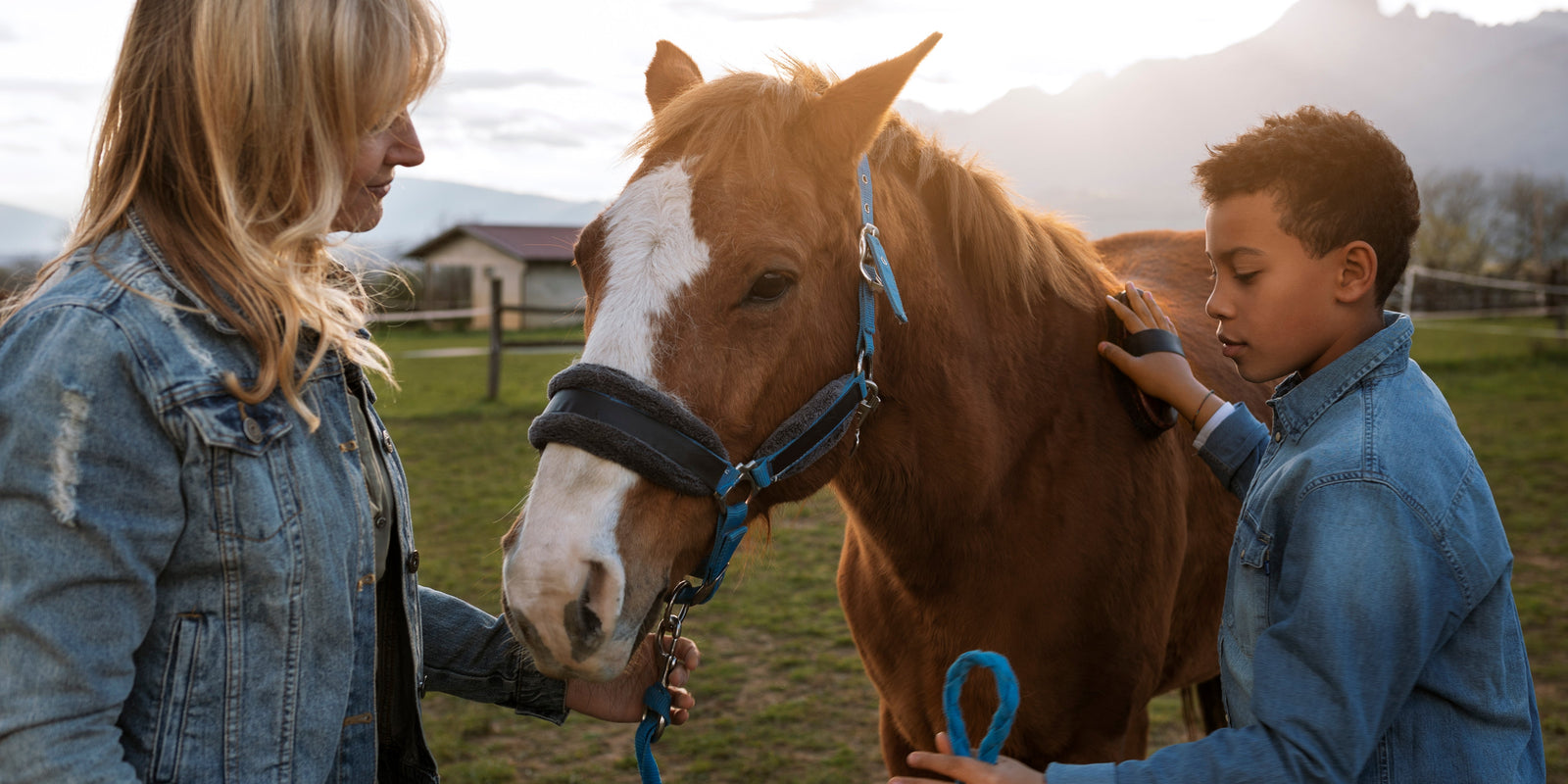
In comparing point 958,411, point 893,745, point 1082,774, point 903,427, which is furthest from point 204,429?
point 893,745

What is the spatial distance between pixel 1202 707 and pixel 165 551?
3.84 m

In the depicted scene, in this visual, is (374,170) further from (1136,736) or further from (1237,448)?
(1136,736)

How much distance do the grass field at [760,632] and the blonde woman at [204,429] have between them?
101cm

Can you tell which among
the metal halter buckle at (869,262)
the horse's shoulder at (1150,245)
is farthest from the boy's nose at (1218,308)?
the horse's shoulder at (1150,245)

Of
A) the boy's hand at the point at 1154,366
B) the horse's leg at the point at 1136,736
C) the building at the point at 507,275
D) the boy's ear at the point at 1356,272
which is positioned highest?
the boy's ear at the point at 1356,272

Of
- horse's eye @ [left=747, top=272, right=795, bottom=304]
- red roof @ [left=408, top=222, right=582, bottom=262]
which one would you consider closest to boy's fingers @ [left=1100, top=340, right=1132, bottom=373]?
horse's eye @ [left=747, top=272, right=795, bottom=304]

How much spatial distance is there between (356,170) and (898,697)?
188 cm

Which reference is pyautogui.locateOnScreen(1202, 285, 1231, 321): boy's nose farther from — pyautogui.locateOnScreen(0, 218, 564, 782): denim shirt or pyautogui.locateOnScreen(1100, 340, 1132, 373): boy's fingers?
pyautogui.locateOnScreen(0, 218, 564, 782): denim shirt

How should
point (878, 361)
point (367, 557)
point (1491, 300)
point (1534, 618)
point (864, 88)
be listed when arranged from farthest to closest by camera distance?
point (1491, 300), point (1534, 618), point (878, 361), point (864, 88), point (367, 557)

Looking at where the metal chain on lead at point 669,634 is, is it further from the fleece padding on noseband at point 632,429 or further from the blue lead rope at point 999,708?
the blue lead rope at point 999,708

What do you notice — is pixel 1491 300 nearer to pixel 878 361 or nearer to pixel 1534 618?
pixel 1534 618

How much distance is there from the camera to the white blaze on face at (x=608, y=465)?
1.44m

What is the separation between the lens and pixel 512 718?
177 inches

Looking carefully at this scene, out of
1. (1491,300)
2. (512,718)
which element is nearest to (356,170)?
(512,718)
